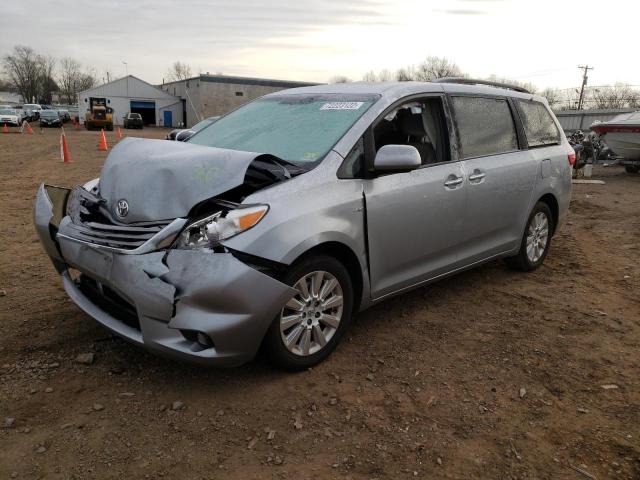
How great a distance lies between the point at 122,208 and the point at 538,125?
163 inches

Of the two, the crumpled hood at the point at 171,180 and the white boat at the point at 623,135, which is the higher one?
the white boat at the point at 623,135

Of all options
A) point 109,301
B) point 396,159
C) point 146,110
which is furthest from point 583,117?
point 146,110

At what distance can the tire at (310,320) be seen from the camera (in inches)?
123

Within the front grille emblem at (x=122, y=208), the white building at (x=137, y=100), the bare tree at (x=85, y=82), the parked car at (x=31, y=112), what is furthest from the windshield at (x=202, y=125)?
the bare tree at (x=85, y=82)

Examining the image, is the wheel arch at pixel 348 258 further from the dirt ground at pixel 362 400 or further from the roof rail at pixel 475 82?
the roof rail at pixel 475 82

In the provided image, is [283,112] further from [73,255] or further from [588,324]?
[588,324]

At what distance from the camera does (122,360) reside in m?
3.46

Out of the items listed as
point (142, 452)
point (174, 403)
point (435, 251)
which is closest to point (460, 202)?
point (435, 251)

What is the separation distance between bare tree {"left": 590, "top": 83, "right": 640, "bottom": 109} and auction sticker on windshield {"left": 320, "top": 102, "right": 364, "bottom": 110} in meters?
40.9

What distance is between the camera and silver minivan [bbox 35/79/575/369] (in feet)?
9.41

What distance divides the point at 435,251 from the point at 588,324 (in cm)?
143

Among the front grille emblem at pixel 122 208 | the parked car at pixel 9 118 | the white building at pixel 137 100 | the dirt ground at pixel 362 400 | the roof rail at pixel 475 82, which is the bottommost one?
the dirt ground at pixel 362 400

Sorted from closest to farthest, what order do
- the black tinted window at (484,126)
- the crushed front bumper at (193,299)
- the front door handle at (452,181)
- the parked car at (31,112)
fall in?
the crushed front bumper at (193,299) < the front door handle at (452,181) < the black tinted window at (484,126) < the parked car at (31,112)

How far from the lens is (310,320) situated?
3.32 meters
